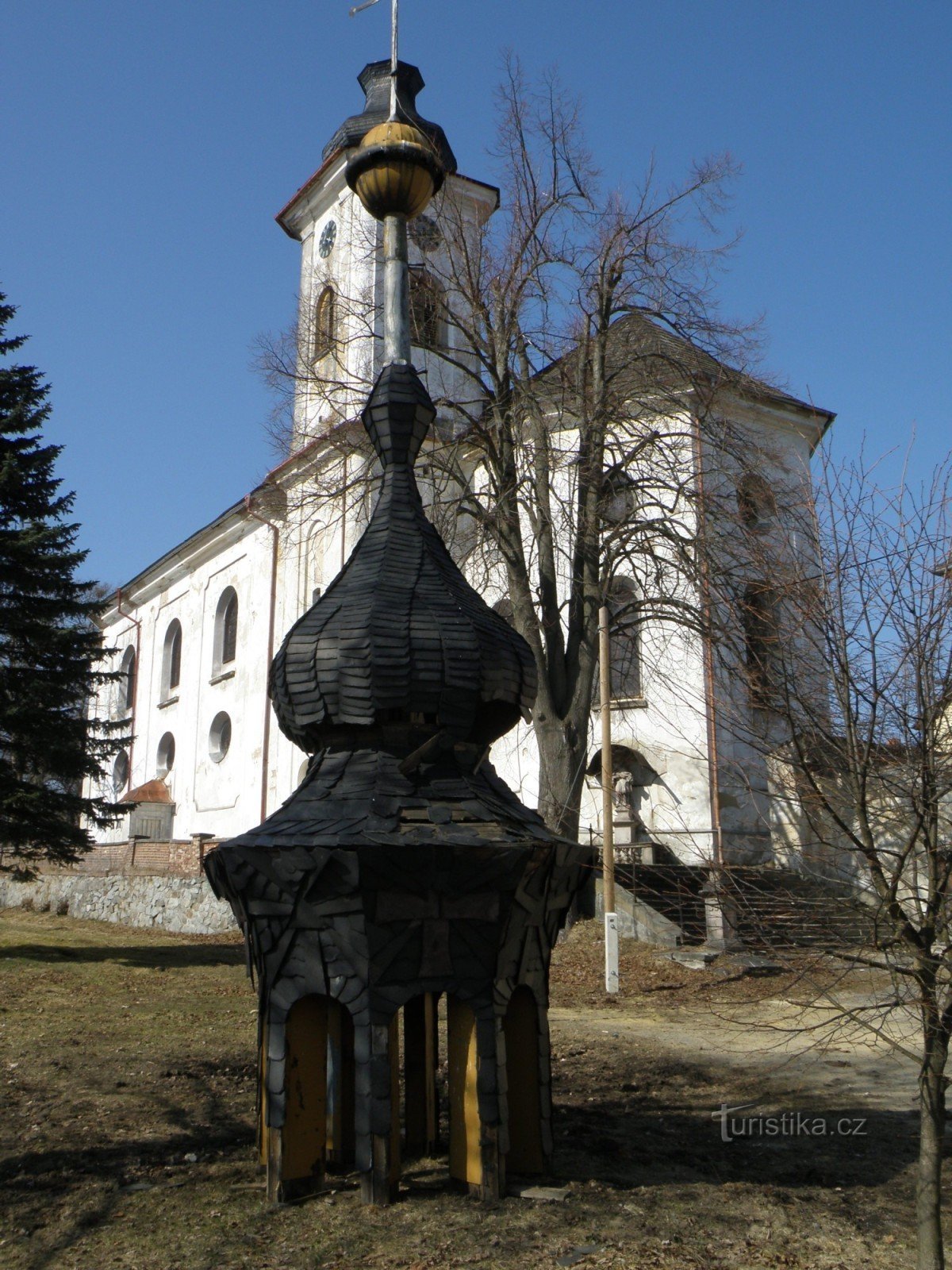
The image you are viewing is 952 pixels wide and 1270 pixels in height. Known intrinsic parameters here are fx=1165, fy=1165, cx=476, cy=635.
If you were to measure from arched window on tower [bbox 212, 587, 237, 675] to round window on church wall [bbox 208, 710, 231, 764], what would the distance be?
138 centimetres

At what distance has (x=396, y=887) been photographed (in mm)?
5188

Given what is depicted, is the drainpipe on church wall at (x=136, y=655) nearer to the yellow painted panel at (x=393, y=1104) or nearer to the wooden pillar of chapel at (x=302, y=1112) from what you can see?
the wooden pillar of chapel at (x=302, y=1112)

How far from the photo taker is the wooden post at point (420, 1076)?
6316mm

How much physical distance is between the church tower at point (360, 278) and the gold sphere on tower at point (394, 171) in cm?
914

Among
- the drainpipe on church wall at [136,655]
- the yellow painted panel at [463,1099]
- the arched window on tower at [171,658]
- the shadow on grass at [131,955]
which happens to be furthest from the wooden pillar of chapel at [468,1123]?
the drainpipe on church wall at [136,655]

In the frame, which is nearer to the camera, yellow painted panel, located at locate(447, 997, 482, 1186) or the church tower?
yellow painted panel, located at locate(447, 997, 482, 1186)

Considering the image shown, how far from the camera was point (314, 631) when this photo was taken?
19.1 feet

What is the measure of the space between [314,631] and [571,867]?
5.75 ft

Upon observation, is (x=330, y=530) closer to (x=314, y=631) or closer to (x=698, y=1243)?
(x=314, y=631)

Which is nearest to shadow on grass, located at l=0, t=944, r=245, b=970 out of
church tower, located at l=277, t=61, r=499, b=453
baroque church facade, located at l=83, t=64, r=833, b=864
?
baroque church facade, located at l=83, t=64, r=833, b=864

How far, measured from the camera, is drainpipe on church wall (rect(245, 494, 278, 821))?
90.3 feet

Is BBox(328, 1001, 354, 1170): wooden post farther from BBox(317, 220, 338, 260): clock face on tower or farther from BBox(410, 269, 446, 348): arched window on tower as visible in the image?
BBox(317, 220, 338, 260): clock face on tower

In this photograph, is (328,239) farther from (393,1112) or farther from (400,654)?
(393,1112)

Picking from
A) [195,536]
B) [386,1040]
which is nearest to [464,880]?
[386,1040]
